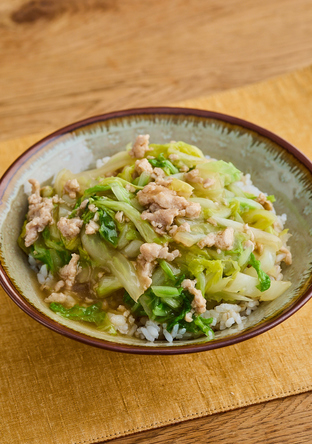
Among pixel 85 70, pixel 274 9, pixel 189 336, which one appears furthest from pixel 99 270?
pixel 274 9

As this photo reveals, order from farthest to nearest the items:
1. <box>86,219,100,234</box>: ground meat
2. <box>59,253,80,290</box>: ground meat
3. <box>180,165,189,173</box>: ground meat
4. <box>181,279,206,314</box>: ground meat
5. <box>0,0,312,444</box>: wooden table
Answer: <box>0,0,312,444</box>: wooden table
<box>180,165,189,173</box>: ground meat
<box>59,253,80,290</box>: ground meat
<box>86,219,100,234</box>: ground meat
<box>181,279,206,314</box>: ground meat

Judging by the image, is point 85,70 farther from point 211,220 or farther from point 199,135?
point 211,220

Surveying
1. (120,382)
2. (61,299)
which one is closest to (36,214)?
(61,299)

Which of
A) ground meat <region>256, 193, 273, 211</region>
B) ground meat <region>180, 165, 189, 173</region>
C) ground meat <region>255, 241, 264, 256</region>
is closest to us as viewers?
ground meat <region>255, 241, 264, 256</region>

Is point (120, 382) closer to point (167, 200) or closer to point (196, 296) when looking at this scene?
point (196, 296)

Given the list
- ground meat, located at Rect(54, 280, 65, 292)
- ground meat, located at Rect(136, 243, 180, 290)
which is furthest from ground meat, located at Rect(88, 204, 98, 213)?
ground meat, located at Rect(54, 280, 65, 292)

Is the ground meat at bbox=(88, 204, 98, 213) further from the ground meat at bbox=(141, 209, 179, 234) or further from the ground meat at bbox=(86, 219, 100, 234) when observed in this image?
the ground meat at bbox=(141, 209, 179, 234)
